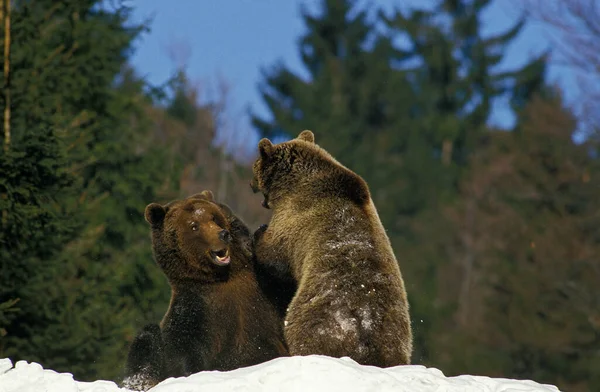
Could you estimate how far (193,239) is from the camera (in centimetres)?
816

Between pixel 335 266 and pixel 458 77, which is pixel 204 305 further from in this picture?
pixel 458 77

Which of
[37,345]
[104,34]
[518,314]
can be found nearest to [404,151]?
[518,314]

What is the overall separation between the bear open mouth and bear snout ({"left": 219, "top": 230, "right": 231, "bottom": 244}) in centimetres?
9

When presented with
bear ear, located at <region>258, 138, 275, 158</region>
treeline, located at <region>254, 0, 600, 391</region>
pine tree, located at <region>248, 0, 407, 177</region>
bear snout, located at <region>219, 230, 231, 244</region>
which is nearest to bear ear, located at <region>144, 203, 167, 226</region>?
bear snout, located at <region>219, 230, 231, 244</region>

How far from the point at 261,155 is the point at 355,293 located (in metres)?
1.60

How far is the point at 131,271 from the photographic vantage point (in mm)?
16844

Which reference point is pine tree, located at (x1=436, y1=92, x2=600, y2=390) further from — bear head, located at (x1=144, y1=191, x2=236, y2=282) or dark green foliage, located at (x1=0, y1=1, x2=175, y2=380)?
bear head, located at (x1=144, y1=191, x2=236, y2=282)

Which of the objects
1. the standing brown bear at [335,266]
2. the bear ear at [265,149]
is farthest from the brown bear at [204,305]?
the bear ear at [265,149]

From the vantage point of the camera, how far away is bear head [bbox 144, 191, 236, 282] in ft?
26.5

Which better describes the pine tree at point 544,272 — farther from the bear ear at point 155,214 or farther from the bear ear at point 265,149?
the bear ear at point 155,214

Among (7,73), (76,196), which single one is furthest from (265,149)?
(76,196)

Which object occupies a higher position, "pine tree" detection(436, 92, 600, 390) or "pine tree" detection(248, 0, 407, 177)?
"pine tree" detection(248, 0, 407, 177)

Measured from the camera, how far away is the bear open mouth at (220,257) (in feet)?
26.2

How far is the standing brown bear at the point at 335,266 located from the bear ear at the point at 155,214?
0.74 metres
